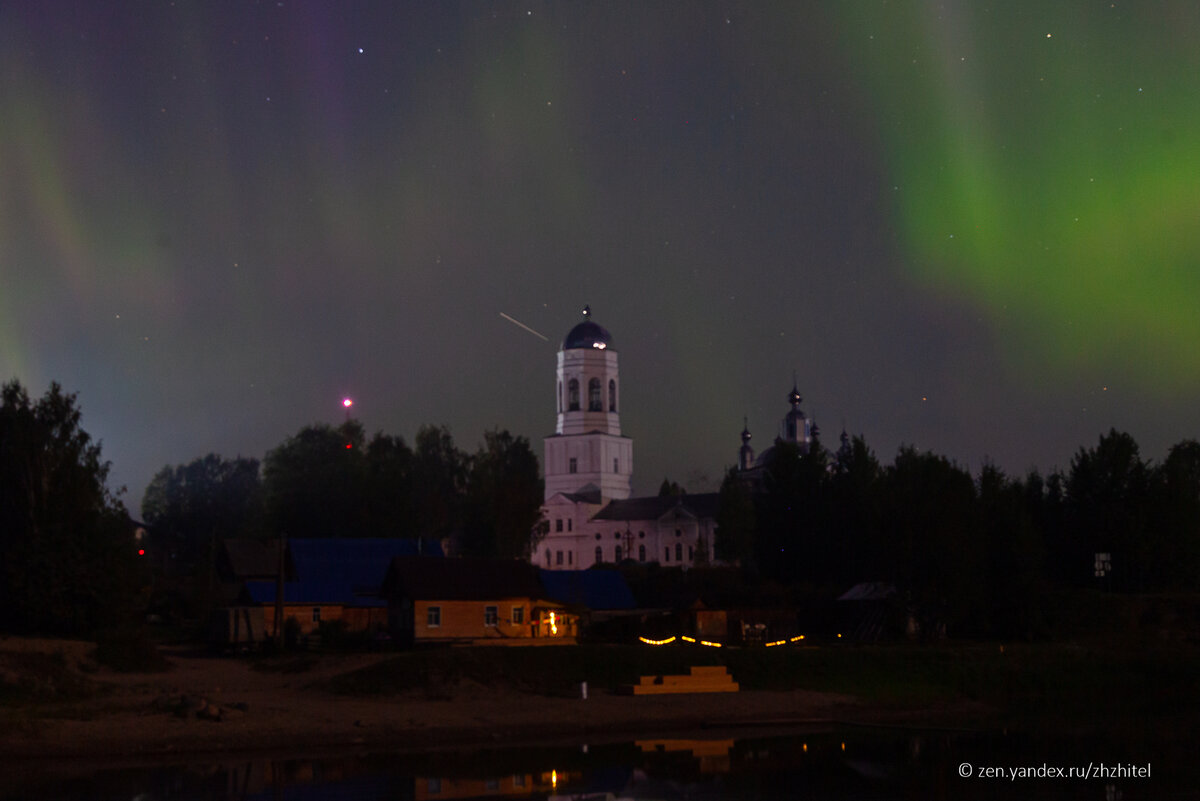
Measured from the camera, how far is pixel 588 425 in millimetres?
149500

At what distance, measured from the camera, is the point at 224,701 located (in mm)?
34625

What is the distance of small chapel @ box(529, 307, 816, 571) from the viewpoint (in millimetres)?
133250

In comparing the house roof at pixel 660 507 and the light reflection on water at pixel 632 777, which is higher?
the house roof at pixel 660 507

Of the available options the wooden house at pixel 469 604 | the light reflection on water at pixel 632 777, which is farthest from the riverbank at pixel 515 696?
the wooden house at pixel 469 604

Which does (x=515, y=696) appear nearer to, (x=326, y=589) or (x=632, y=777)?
(x=632, y=777)

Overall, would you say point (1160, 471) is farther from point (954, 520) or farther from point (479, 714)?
point (479, 714)

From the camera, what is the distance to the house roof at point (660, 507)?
129 m

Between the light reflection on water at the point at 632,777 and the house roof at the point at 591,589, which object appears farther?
the house roof at the point at 591,589

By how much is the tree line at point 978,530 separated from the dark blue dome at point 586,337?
6144 cm

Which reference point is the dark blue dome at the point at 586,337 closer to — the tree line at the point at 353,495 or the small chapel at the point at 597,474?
the small chapel at the point at 597,474

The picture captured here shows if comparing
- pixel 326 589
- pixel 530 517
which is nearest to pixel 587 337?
pixel 530 517

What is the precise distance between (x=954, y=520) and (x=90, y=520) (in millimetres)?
34557

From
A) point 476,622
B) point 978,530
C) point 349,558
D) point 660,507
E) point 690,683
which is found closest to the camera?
point 690,683

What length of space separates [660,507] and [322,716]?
102 m
